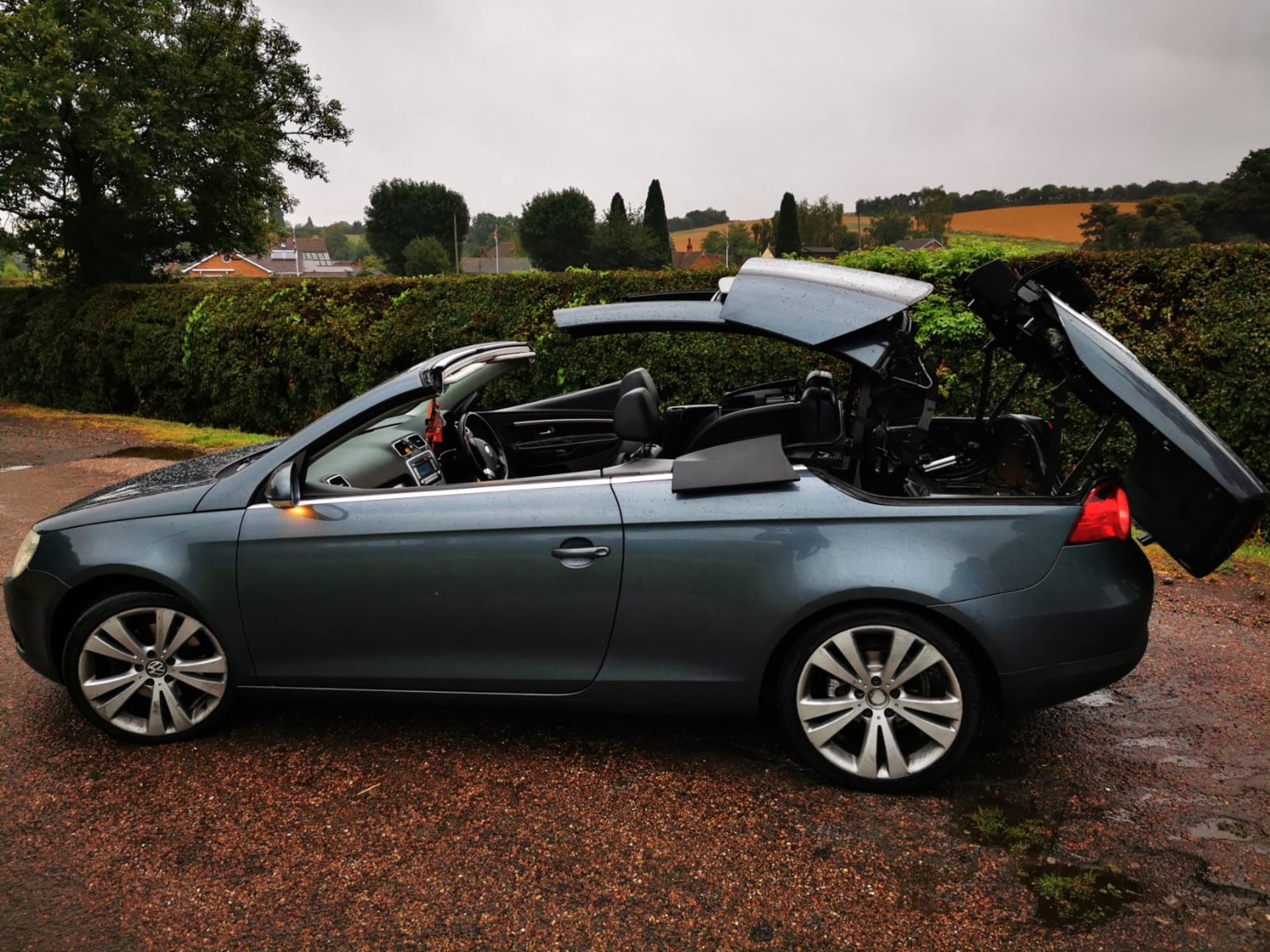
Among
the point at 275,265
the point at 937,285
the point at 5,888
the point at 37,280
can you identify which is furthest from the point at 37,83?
the point at 275,265

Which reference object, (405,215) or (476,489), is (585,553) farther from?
(405,215)

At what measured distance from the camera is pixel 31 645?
3.58 metres

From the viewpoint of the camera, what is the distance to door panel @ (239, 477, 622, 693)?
3.16m

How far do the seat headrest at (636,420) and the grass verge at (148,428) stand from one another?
816 cm

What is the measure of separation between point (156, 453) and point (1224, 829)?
1094 cm

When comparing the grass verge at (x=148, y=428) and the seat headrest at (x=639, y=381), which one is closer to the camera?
the seat headrest at (x=639, y=381)

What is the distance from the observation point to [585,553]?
3.14 meters

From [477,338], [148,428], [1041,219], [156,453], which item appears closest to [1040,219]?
[1041,219]

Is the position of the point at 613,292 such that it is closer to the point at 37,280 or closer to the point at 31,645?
the point at 31,645

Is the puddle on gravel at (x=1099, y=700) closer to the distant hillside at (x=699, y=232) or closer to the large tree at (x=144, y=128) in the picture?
the large tree at (x=144, y=128)

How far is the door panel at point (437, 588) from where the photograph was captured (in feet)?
10.4

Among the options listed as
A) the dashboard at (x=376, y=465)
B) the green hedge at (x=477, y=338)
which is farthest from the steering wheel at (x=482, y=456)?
the green hedge at (x=477, y=338)

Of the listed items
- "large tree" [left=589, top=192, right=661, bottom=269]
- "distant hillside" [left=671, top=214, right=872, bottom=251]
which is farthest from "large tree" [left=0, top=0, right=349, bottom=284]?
"distant hillside" [left=671, top=214, right=872, bottom=251]

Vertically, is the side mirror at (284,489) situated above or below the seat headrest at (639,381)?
below
